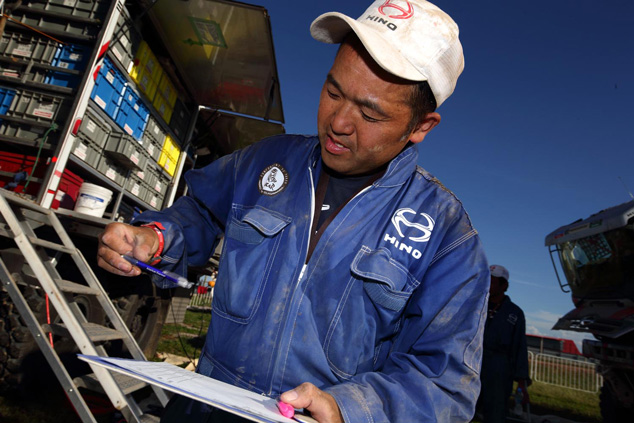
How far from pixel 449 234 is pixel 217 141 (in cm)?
914

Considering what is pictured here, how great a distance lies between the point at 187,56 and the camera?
269 inches

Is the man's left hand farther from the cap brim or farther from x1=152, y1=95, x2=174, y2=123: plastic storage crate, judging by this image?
x1=152, y1=95, x2=174, y2=123: plastic storage crate

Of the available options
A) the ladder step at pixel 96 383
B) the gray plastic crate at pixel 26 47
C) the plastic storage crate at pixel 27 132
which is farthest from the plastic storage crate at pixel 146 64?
the ladder step at pixel 96 383

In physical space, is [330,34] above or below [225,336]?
above

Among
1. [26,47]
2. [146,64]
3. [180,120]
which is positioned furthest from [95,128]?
[180,120]

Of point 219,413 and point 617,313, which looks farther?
point 617,313

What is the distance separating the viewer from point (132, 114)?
6062 millimetres

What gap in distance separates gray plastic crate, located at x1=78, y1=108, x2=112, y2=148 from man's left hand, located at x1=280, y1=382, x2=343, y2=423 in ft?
16.8

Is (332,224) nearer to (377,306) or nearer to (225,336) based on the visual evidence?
(377,306)

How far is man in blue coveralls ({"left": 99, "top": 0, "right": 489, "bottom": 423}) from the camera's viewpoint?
126 cm

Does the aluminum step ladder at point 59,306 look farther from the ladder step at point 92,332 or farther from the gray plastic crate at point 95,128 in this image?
the gray plastic crate at point 95,128

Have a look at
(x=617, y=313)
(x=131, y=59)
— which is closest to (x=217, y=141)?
(x=131, y=59)

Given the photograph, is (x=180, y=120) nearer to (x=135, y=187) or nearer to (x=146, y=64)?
(x=146, y=64)

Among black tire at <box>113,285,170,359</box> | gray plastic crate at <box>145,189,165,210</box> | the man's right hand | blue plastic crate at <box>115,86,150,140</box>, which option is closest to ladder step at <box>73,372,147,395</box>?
black tire at <box>113,285,170,359</box>
